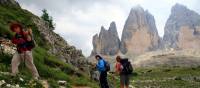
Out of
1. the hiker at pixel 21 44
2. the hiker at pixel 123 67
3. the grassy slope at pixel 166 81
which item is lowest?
the grassy slope at pixel 166 81

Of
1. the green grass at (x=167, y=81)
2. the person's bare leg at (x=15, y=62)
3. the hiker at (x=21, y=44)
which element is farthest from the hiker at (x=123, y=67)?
the green grass at (x=167, y=81)

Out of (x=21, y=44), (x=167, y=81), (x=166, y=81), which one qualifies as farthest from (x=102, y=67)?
A: (x=166, y=81)

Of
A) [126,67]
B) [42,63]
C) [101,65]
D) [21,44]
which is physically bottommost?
[126,67]

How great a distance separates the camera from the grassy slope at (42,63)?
101ft

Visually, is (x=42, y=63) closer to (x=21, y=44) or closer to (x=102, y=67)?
(x=102, y=67)

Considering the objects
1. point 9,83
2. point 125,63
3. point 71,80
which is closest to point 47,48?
point 71,80

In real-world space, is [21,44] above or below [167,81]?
above

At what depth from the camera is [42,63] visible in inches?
1428

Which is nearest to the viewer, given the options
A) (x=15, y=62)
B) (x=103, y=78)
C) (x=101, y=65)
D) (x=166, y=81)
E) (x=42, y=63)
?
(x=15, y=62)

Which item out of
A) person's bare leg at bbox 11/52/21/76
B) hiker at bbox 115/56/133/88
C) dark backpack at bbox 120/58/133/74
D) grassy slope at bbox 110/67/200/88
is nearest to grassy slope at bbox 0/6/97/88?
person's bare leg at bbox 11/52/21/76

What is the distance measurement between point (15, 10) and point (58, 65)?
14.6 metres

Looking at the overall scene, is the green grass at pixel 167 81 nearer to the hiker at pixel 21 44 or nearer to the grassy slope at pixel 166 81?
the grassy slope at pixel 166 81

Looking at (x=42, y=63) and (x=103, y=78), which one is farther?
(x=42, y=63)

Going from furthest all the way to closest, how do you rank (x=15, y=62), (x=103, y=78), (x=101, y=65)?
(x=103, y=78) → (x=101, y=65) → (x=15, y=62)
